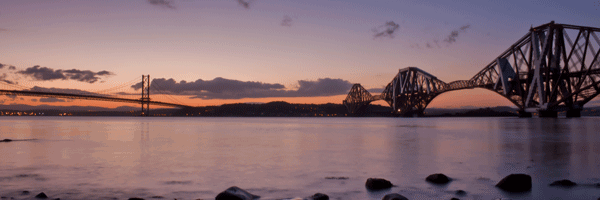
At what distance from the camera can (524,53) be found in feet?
206

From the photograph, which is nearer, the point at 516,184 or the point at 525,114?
the point at 516,184

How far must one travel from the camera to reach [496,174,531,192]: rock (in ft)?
20.0

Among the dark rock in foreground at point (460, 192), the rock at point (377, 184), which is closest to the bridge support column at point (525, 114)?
the dark rock in foreground at point (460, 192)

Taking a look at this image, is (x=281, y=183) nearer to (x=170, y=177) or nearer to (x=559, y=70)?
(x=170, y=177)

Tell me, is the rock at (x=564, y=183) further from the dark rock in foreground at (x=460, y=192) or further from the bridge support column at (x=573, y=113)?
the bridge support column at (x=573, y=113)

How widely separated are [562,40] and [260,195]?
205ft

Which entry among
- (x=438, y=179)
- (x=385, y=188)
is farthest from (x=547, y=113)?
(x=385, y=188)

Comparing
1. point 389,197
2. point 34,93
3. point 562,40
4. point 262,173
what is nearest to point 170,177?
point 262,173

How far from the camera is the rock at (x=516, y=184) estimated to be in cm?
610

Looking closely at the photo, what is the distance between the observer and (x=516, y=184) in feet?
20.2

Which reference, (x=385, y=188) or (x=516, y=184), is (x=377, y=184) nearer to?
(x=385, y=188)

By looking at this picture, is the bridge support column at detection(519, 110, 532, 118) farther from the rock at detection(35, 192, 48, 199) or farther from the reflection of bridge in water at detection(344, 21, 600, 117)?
the rock at detection(35, 192, 48, 199)

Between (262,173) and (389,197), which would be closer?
(389,197)

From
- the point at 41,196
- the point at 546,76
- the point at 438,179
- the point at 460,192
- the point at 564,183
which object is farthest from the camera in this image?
the point at 546,76
